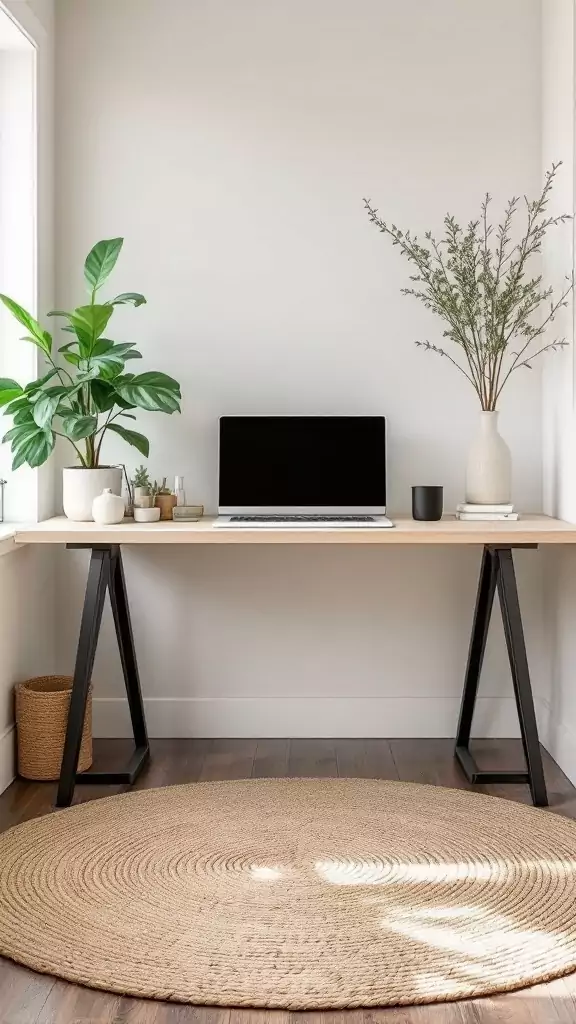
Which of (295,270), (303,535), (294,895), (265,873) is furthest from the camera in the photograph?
(295,270)

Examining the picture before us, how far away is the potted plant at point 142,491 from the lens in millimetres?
3420

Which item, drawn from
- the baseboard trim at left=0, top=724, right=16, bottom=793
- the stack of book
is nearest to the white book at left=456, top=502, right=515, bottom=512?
the stack of book

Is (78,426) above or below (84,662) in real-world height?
above

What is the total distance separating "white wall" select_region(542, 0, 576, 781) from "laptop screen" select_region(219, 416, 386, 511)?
1.89ft

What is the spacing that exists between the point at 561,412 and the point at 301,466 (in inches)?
34.0

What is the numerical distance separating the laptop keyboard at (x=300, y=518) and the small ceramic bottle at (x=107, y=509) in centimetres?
35

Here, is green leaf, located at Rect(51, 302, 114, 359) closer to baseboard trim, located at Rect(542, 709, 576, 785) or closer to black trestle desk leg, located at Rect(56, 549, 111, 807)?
black trestle desk leg, located at Rect(56, 549, 111, 807)

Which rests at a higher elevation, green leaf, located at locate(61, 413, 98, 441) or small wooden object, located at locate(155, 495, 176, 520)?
green leaf, located at locate(61, 413, 98, 441)

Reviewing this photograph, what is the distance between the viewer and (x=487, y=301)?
366 centimetres

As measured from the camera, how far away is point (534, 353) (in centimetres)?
365

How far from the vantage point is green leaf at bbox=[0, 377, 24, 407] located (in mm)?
3223

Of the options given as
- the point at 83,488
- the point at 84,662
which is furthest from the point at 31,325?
the point at 84,662

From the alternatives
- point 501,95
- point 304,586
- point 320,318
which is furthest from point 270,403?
point 501,95

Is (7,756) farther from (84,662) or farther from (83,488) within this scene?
(83,488)
